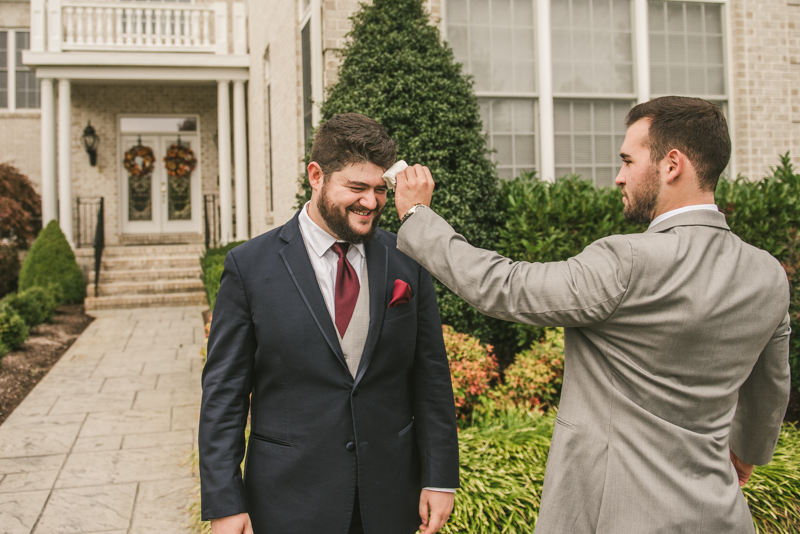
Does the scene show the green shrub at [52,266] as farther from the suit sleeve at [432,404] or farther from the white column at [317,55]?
the suit sleeve at [432,404]

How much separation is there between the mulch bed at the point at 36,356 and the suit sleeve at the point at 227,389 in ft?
15.6

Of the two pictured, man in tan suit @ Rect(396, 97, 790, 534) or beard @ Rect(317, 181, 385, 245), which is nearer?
man in tan suit @ Rect(396, 97, 790, 534)

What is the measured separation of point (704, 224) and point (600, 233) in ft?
12.7

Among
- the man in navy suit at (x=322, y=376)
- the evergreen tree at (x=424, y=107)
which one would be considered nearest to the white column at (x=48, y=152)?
the evergreen tree at (x=424, y=107)

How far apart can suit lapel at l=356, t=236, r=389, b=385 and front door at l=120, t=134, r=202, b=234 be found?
13100 millimetres

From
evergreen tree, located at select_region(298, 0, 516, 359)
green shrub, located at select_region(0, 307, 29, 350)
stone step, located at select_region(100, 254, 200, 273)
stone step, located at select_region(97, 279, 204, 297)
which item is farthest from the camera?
stone step, located at select_region(100, 254, 200, 273)

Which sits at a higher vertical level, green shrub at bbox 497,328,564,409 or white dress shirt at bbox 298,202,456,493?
white dress shirt at bbox 298,202,456,493

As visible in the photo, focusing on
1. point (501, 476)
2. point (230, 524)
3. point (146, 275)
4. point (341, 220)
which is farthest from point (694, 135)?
point (146, 275)

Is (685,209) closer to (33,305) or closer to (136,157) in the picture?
(33,305)

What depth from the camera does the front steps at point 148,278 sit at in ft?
36.2

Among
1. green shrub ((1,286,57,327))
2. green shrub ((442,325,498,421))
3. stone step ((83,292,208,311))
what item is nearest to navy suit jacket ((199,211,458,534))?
green shrub ((442,325,498,421))

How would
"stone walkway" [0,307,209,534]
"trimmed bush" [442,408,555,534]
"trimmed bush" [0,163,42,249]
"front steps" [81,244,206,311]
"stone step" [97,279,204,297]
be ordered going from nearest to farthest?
"trimmed bush" [442,408,555,534], "stone walkway" [0,307,209,534], "front steps" [81,244,206,311], "stone step" [97,279,204,297], "trimmed bush" [0,163,42,249]

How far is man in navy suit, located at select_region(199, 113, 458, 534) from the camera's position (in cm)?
186

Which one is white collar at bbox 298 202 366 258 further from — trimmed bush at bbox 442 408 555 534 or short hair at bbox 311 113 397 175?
trimmed bush at bbox 442 408 555 534
